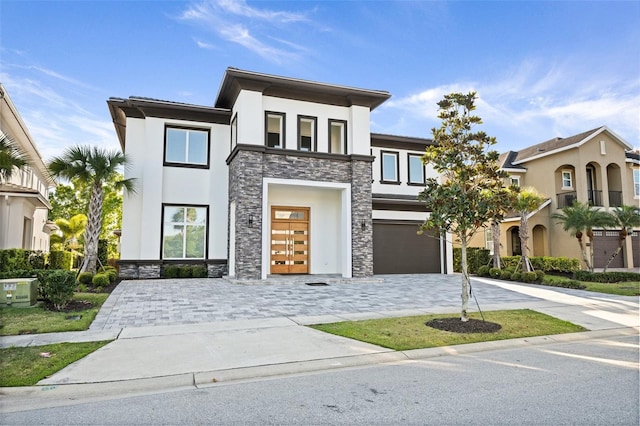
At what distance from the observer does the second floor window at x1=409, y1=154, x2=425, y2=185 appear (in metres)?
20.6

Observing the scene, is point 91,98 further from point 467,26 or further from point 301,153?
point 467,26

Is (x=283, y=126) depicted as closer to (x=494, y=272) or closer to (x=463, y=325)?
(x=463, y=325)

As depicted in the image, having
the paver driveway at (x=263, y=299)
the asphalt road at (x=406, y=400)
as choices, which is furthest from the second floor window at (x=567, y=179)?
the asphalt road at (x=406, y=400)

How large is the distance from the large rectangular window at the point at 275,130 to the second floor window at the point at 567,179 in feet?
62.7

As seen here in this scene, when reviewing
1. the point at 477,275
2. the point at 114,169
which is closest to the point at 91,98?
the point at 114,169

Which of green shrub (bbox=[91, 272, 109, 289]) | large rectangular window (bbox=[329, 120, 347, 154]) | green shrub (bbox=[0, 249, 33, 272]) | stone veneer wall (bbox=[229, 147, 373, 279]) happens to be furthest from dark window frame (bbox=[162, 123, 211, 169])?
green shrub (bbox=[0, 249, 33, 272])

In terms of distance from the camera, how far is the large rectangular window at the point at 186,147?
17.0 meters

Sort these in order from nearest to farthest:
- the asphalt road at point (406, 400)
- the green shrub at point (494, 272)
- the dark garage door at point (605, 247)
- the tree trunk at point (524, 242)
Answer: the asphalt road at point (406, 400) < the tree trunk at point (524, 242) < the green shrub at point (494, 272) < the dark garage door at point (605, 247)

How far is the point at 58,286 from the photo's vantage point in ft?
28.9

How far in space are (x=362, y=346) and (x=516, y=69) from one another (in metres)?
12.8

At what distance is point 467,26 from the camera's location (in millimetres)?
12156

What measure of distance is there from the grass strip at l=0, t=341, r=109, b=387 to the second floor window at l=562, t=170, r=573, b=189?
26827 mm

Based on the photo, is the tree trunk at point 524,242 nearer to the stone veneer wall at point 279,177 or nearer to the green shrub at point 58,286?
the stone veneer wall at point 279,177

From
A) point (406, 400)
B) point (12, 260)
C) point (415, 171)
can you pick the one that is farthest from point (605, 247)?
point (12, 260)
